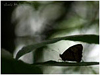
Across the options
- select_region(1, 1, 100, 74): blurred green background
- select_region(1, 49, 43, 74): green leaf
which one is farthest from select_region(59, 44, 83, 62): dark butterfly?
select_region(1, 1, 100, 74): blurred green background

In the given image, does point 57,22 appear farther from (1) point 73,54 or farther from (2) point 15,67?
(2) point 15,67

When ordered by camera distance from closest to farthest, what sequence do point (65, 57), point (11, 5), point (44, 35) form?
point (65, 57), point (11, 5), point (44, 35)

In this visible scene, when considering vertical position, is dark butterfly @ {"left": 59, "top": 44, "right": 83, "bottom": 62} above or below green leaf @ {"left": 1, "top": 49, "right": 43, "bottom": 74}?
below

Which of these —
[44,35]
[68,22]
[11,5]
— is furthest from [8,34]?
[68,22]

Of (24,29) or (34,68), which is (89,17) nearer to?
(24,29)

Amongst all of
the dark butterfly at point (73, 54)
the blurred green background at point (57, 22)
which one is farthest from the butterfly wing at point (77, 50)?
the blurred green background at point (57, 22)

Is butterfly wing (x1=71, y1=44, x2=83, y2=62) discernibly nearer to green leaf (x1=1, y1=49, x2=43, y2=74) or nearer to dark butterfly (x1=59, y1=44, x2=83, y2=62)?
dark butterfly (x1=59, y1=44, x2=83, y2=62)

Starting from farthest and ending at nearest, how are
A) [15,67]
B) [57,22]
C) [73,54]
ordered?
[57,22] < [73,54] < [15,67]

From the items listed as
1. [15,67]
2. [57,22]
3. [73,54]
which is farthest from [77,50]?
[57,22]
